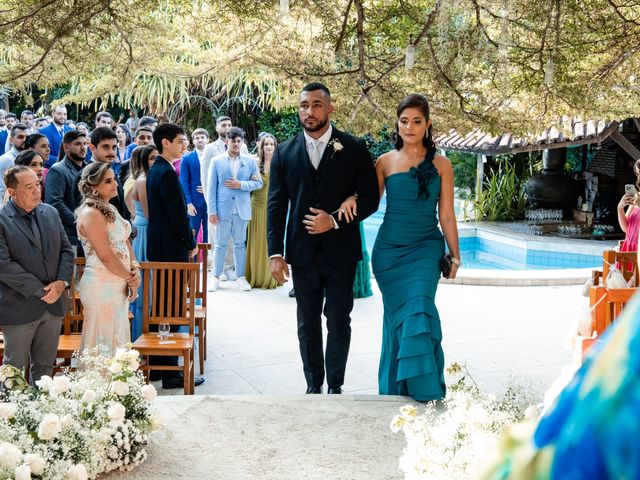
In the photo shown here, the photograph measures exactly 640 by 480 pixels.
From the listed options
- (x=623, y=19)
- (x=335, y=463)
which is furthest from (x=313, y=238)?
(x=623, y=19)

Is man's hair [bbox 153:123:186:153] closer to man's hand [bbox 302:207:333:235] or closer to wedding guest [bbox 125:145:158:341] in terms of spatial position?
wedding guest [bbox 125:145:158:341]

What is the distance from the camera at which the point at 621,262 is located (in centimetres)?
614

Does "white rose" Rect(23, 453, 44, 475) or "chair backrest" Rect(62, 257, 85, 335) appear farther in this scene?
"chair backrest" Rect(62, 257, 85, 335)

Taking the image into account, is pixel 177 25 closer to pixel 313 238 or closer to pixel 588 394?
pixel 313 238

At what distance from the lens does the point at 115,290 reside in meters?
5.19

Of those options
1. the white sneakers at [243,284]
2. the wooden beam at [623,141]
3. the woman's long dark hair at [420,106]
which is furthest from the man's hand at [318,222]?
the wooden beam at [623,141]

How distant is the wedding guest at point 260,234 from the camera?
371 inches

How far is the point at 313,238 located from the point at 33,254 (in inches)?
65.0

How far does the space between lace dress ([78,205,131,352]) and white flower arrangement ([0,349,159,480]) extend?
1258mm

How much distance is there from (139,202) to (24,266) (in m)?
2.06

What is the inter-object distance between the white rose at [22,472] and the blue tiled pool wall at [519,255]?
12.6 meters

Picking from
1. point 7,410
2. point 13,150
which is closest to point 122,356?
point 7,410

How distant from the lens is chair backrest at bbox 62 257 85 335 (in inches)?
223

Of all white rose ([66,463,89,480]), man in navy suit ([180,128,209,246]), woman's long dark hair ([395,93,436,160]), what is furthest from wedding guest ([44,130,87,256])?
white rose ([66,463,89,480])
